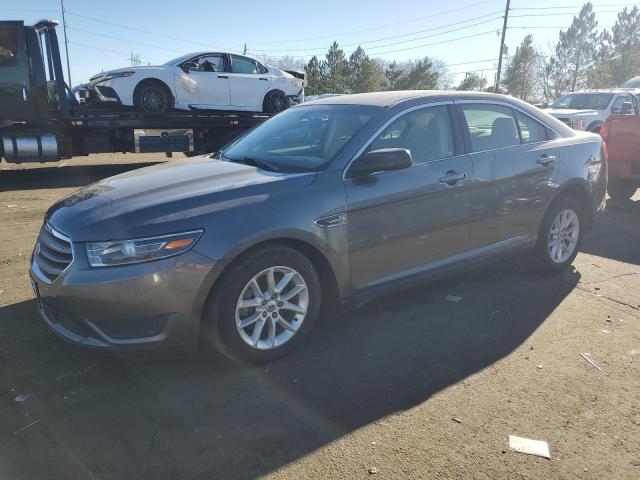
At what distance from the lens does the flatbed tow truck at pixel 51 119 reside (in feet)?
31.5

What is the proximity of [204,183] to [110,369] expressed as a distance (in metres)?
1.34

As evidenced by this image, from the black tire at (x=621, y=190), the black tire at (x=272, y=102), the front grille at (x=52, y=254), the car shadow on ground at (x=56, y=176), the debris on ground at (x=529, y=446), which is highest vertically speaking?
the black tire at (x=272, y=102)

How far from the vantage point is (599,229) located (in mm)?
7023

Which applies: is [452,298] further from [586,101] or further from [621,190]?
[586,101]

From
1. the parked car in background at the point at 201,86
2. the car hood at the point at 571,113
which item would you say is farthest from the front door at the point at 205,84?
the car hood at the point at 571,113

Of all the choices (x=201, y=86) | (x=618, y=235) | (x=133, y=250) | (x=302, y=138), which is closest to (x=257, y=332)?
(x=133, y=250)

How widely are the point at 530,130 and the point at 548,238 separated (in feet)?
3.38

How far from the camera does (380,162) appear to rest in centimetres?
347

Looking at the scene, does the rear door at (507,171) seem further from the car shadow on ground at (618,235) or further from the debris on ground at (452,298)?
the car shadow on ground at (618,235)

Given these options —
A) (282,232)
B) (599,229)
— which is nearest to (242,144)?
(282,232)

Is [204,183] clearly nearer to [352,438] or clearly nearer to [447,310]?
[352,438]

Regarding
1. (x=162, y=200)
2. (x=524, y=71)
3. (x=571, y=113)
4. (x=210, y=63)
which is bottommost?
(x=162, y=200)

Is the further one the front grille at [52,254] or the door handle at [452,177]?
the door handle at [452,177]

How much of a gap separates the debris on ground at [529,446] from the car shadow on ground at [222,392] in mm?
542
